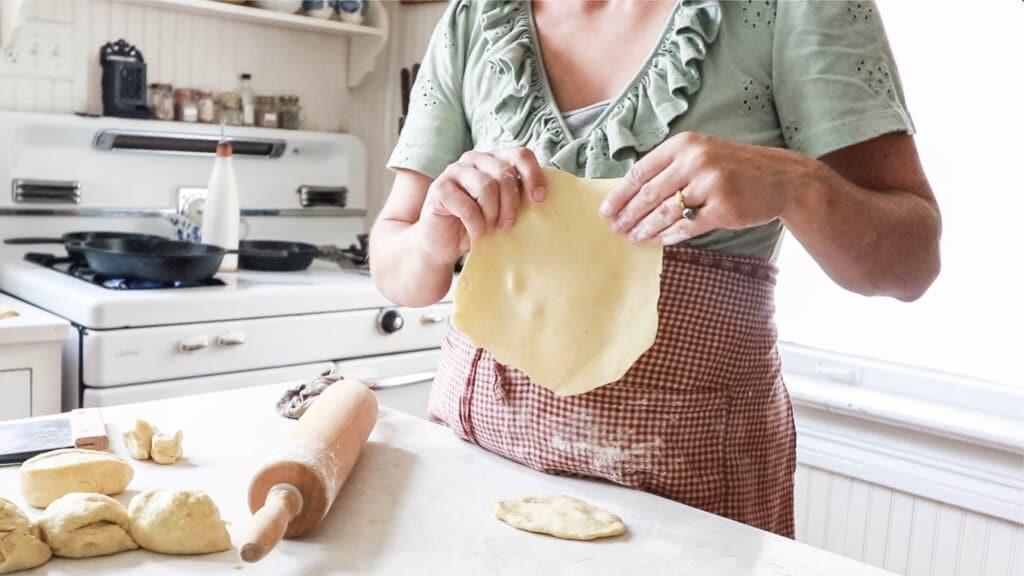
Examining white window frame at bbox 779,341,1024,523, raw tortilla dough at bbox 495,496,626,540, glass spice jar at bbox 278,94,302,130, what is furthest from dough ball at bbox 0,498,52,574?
glass spice jar at bbox 278,94,302,130

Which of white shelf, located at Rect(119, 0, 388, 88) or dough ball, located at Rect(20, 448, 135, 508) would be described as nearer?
dough ball, located at Rect(20, 448, 135, 508)

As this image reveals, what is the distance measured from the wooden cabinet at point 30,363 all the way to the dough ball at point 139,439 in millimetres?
917

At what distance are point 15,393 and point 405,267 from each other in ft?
3.69

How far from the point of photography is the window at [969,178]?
1.92 metres

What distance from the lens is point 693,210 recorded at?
85cm

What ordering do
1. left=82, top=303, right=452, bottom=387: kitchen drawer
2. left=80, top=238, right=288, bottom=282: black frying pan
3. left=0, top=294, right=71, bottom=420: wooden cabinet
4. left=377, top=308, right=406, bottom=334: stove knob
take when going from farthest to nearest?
left=377, top=308, right=406, bottom=334: stove knob < left=80, top=238, right=288, bottom=282: black frying pan < left=82, top=303, right=452, bottom=387: kitchen drawer < left=0, top=294, right=71, bottom=420: wooden cabinet

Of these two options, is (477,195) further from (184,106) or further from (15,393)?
(184,106)

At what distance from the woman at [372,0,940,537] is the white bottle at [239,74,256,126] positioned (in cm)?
180

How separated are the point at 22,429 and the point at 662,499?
0.68 metres

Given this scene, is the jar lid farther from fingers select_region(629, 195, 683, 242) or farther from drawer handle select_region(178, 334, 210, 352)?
fingers select_region(629, 195, 683, 242)

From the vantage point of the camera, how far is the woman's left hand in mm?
833

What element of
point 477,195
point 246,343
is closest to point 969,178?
point 477,195

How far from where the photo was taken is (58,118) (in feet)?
7.75

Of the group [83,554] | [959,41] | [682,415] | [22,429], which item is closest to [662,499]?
[682,415]
